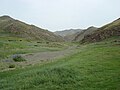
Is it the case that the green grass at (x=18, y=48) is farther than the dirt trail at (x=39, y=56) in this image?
Yes

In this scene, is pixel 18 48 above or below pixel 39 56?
above

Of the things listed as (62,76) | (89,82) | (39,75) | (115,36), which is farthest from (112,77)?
(115,36)

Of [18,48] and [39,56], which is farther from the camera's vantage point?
[18,48]

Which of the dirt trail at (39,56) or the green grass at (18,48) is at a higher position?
the green grass at (18,48)

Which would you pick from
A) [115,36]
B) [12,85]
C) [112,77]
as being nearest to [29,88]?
[12,85]

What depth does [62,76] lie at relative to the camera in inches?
939

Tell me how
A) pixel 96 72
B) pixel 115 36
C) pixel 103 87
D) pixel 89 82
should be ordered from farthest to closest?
pixel 115 36, pixel 96 72, pixel 89 82, pixel 103 87

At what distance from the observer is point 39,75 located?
24562 mm

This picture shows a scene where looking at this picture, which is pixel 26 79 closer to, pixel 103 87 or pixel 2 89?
pixel 2 89

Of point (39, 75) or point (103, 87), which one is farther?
point (39, 75)

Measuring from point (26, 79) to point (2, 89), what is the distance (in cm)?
317

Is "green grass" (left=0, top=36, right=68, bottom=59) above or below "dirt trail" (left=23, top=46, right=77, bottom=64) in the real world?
above

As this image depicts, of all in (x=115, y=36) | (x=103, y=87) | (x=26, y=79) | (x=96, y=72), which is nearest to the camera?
(x=103, y=87)

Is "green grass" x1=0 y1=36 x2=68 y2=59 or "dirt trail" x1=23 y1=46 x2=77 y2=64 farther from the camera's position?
"green grass" x1=0 y1=36 x2=68 y2=59
